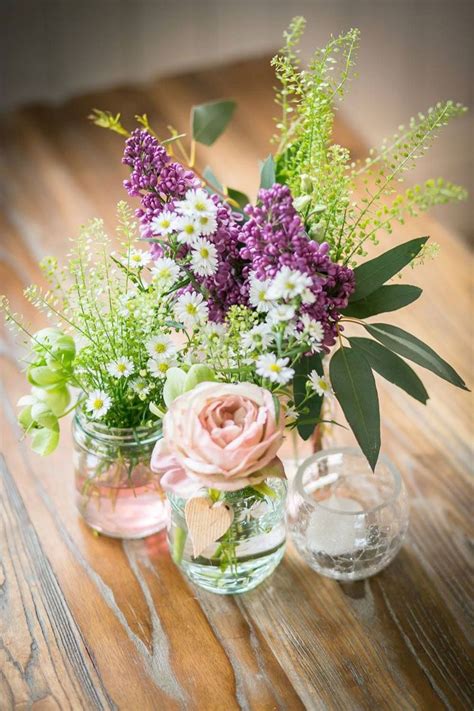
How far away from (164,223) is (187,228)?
0.09 ft

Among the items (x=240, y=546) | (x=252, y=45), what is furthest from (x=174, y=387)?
(x=252, y=45)

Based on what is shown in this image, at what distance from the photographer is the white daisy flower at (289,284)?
2.69 feet

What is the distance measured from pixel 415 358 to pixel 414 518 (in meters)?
0.31

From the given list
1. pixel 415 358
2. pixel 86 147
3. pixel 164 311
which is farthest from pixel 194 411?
pixel 86 147

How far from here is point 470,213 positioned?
2.62 m

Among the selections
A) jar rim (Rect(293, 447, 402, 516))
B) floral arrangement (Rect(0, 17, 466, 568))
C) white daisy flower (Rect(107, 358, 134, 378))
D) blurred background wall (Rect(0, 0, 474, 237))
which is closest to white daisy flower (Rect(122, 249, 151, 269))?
floral arrangement (Rect(0, 17, 466, 568))

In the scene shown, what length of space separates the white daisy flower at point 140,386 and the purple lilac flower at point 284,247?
175mm

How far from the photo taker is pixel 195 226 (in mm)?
866

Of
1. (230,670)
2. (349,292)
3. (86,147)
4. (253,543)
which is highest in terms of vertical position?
(86,147)

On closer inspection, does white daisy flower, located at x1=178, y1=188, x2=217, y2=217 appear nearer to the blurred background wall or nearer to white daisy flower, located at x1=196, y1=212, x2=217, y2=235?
white daisy flower, located at x1=196, y1=212, x2=217, y2=235

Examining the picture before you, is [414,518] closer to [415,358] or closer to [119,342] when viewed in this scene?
[415,358]

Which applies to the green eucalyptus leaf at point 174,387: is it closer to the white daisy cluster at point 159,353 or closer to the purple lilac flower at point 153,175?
the white daisy cluster at point 159,353

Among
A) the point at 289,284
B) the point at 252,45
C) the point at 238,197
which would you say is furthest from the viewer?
the point at 252,45

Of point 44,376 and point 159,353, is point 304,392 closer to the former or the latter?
point 159,353
